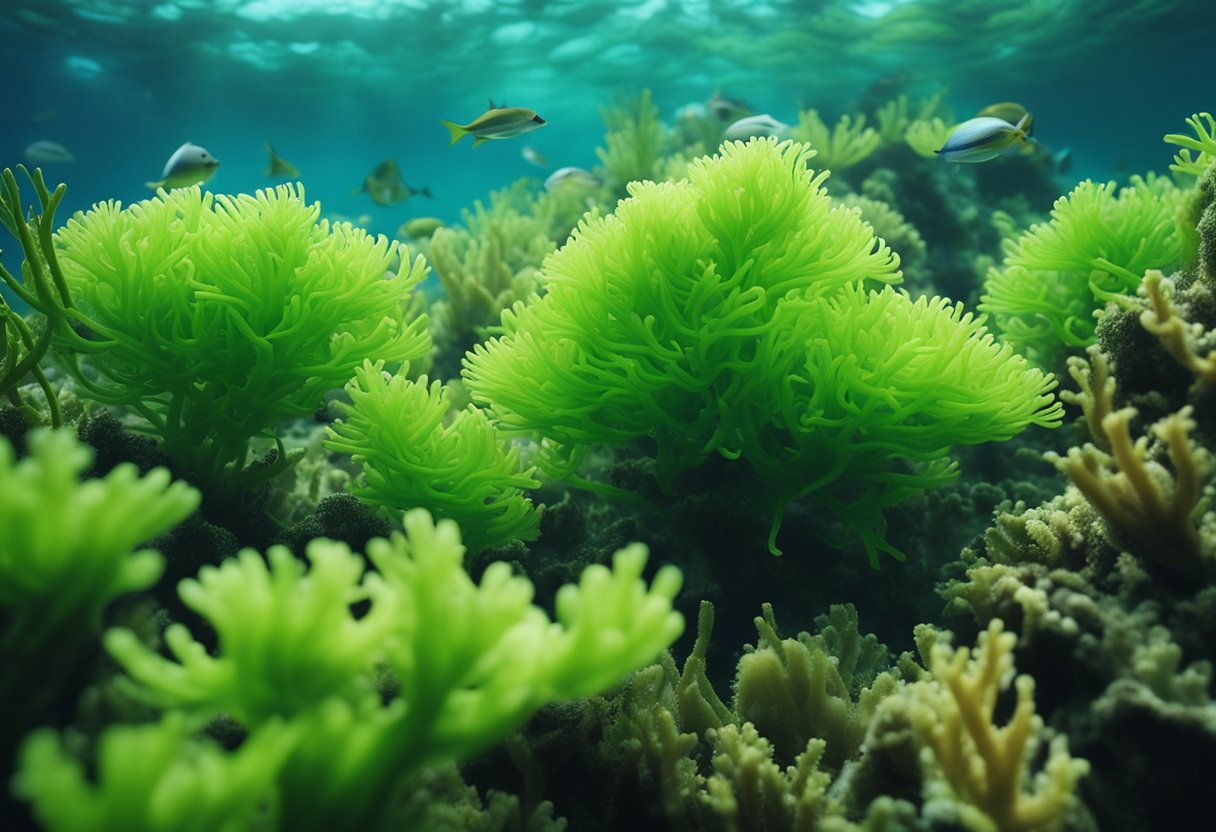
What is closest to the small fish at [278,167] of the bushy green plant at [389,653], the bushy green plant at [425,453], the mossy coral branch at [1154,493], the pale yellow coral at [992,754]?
the bushy green plant at [425,453]

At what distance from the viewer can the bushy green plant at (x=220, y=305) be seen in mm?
2877

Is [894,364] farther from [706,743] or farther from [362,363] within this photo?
[362,363]

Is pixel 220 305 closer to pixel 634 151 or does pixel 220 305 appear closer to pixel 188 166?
pixel 188 166

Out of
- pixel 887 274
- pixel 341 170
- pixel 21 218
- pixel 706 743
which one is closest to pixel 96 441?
pixel 21 218

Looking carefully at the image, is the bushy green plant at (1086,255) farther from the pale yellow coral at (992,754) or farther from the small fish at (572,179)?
the small fish at (572,179)

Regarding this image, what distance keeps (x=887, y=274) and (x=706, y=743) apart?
2228mm

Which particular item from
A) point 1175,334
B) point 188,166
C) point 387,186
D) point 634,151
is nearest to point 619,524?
point 1175,334

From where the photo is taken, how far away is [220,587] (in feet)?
4.02

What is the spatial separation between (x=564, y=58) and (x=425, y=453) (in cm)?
2574

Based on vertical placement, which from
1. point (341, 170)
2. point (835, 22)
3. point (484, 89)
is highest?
point (835, 22)

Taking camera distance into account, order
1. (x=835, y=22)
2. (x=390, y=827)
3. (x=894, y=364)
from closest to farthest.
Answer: (x=390, y=827) → (x=894, y=364) → (x=835, y=22)

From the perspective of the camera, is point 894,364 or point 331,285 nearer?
point 894,364

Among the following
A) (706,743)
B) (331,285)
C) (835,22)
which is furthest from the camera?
(835,22)

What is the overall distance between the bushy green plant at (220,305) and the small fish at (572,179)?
5707mm
